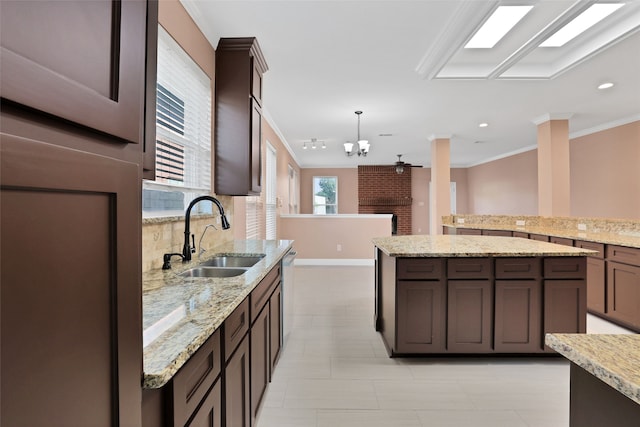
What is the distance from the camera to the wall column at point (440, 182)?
6160 millimetres

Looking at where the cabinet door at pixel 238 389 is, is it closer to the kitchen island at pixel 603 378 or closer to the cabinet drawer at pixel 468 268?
the kitchen island at pixel 603 378

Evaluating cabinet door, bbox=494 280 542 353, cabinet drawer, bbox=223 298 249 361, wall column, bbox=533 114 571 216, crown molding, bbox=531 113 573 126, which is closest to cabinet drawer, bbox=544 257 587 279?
cabinet door, bbox=494 280 542 353

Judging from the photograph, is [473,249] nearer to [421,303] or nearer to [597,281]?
[421,303]

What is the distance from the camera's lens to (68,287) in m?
0.44

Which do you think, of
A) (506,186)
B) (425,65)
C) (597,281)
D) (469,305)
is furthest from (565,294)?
(506,186)

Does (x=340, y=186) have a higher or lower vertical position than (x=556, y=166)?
higher

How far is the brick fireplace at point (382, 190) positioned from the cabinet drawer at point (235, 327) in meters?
9.29

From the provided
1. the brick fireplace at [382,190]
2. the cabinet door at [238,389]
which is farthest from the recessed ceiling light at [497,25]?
the brick fireplace at [382,190]

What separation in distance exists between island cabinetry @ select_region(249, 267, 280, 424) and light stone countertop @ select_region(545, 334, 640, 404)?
116 centimetres

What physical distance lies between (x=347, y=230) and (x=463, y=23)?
4.47 metres

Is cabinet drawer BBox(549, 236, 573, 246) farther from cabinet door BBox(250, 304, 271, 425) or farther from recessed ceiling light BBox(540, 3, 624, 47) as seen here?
cabinet door BBox(250, 304, 271, 425)

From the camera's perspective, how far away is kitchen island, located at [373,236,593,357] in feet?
7.69

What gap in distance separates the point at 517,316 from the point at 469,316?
1.20 feet

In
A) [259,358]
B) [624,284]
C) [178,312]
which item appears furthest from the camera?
[624,284]
